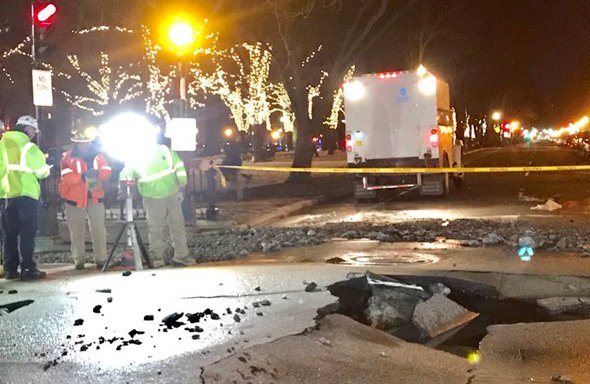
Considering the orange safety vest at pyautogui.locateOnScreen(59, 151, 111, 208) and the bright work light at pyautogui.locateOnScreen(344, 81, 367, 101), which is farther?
the bright work light at pyautogui.locateOnScreen(344, 81, 367, 101)

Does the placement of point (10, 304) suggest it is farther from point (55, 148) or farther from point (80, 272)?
point (55, 148)

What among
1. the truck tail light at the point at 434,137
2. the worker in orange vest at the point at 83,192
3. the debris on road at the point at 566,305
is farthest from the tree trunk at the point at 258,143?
the debris on road at the point at 566,305

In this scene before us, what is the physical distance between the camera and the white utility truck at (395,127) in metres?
22.1

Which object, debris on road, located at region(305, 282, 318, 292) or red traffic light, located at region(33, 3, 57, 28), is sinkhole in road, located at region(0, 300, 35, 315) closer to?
debris on road, located at region(305, 282, 318, 292)

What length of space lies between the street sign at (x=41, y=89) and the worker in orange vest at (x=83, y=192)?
1.59 metres

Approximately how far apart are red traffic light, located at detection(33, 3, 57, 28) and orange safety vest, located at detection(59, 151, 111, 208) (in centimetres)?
294

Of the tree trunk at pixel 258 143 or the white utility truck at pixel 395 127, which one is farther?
the tree trunk at pixel 258 143

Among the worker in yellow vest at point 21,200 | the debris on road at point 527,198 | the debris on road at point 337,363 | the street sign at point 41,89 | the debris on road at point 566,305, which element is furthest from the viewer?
the debris on road at point 527,198

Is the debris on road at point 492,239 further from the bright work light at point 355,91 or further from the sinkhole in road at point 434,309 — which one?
the bright work light at point 355,91

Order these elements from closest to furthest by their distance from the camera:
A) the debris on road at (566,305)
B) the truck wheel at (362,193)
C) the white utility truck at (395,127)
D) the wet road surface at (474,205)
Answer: the debris on road at (566,305) → the wet road surface at (474,205) → the white utility truck at (395,127) → the truck wheel at (362,193)

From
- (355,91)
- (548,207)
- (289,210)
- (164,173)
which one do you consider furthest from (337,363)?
(355,91)

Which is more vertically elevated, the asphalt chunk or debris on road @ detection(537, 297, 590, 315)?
the asphalt chunk

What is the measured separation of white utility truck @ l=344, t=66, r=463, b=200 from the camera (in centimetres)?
2208

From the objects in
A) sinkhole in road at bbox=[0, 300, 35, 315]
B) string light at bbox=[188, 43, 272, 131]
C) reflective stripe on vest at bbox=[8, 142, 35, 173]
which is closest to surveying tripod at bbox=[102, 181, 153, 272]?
reflective stripe on vest at bbox=[8, 142, 35, 173]
